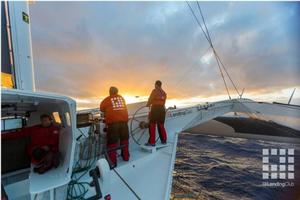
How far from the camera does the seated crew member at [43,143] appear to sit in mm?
2443

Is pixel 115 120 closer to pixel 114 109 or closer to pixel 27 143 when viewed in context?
pixel 114 109

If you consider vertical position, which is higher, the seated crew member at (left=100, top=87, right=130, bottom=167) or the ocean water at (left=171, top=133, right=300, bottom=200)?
the seated crew member at (left=100, top=87, right=130, bottom=167)

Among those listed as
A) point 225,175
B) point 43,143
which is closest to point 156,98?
point 43,143

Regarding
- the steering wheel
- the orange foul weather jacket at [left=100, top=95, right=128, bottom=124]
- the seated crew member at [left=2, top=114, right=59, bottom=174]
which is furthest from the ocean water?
the seated crew member at [left=2, top=114, right=59, bottom=174]

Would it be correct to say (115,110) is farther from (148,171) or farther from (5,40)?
(5,40)

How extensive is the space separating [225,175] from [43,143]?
5457mm

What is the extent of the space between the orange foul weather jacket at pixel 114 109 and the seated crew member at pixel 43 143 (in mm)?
946

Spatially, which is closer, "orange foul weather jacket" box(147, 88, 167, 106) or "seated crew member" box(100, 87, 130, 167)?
"seated crew member" box(100, 87, 130, 167)

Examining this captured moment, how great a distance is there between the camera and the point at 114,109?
3578 mm

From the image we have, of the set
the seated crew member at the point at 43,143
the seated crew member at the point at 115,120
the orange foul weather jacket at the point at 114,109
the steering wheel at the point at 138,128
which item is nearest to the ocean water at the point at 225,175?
the steering wheel at the point at 138,128

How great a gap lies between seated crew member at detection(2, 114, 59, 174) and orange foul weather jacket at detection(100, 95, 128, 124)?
946mm

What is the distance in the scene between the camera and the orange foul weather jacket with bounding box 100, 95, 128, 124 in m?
3.57

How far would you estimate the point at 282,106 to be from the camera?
5414mm

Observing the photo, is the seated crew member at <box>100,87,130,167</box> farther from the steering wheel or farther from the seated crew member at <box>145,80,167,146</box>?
the steering wheel
